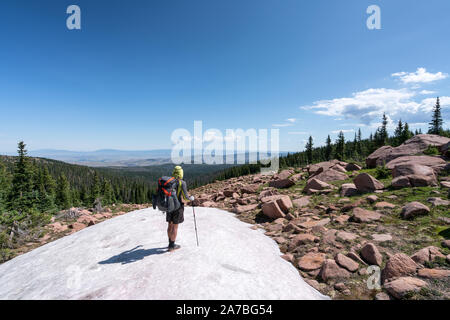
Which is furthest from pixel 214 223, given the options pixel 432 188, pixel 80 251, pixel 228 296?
pixel 432 188

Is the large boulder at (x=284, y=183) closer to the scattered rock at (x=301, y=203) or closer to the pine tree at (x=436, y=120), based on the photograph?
the scattered rock at (x=301, y=203)

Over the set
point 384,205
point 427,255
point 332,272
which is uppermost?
point 384,205

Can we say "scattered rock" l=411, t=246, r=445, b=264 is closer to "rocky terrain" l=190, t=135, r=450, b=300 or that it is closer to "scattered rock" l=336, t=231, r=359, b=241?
"rocky terrain" l=190, t=135, r=450, b=300

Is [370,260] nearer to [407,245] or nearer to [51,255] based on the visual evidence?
[407,245]

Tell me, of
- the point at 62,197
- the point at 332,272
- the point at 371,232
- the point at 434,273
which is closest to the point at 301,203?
the point at 371,232

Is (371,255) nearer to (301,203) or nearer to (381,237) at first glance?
(381,237)

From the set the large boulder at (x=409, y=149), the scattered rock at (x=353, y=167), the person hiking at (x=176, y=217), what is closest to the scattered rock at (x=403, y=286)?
the person hiking at (x=176, y=217)

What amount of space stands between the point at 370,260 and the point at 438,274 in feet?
4.51

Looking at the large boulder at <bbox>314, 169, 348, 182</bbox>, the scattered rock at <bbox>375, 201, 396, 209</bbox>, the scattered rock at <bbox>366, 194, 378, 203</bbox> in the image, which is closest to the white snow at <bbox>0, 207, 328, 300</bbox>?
the scattered rock at <bbox>375, 201, 396, 209</bbox>

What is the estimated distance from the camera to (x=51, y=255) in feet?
25.9

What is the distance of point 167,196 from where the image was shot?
6418 millimetres

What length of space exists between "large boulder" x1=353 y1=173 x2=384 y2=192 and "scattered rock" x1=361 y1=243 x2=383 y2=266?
812cm

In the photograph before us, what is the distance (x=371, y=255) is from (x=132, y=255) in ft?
25.8

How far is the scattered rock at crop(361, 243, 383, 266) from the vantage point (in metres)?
5.52
